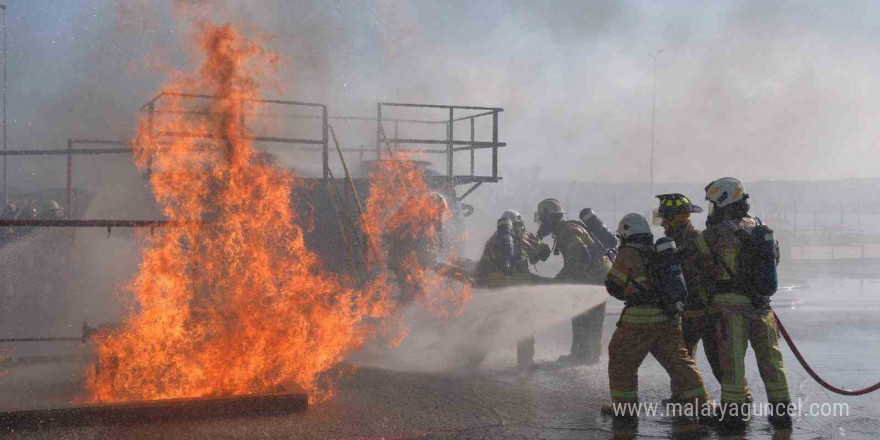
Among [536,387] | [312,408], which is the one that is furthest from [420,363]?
[312,408]

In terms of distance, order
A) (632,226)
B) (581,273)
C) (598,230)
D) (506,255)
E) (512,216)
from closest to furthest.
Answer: (632,226)
(506,255)
(581,273)
(598,230)
(512,216)

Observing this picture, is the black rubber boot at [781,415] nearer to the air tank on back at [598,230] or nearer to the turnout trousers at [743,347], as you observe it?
the turnout trousers at [743,347]

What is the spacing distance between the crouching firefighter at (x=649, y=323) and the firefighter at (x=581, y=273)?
2.75 m

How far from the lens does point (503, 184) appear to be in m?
40.2

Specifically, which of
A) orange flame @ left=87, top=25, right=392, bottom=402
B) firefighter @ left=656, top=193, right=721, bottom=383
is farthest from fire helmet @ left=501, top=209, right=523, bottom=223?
firefighter @ left=656, top=193, right=721, bottom=383

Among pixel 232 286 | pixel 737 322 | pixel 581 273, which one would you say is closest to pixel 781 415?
pixel 737 322

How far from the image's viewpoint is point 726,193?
19.1 ft

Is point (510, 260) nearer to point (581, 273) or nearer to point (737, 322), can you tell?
point (581, 273)

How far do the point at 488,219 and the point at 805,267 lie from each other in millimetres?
11845

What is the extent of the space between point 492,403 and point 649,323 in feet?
5.07

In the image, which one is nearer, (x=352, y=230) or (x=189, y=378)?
(x=189, y=378)

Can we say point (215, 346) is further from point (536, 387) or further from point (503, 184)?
point (503, 184)

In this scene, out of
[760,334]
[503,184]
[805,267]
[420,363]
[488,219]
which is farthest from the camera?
[503,184]

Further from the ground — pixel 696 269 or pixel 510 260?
pixel 696 269
